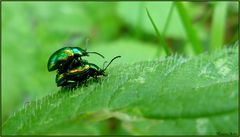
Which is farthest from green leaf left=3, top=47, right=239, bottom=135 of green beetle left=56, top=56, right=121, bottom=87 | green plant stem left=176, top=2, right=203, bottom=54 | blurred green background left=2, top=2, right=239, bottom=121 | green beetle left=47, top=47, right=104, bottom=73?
blurred green background left=2, top=2, right=239, bottom=121

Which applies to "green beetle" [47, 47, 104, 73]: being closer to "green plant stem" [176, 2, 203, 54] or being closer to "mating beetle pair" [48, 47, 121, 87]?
"mating beetle pair" [48, 47, 121, 87]

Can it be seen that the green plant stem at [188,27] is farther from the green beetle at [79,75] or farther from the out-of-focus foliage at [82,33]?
the green beetle at [79,75]

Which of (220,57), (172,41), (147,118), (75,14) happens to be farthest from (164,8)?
(147,118)

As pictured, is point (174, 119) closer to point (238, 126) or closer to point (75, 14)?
point (238, 126)

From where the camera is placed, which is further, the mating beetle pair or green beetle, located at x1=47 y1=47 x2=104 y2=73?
green beetle, located at x1=47 y1=47 x2=104 y2=73

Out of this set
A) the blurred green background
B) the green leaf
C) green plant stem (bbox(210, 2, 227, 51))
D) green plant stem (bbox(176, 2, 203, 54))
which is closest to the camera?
the green leaf

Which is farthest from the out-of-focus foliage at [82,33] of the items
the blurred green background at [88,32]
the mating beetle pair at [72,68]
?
the mating beetle pair at [72,68]

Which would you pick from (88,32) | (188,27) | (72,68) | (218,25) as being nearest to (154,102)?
(72,68)
